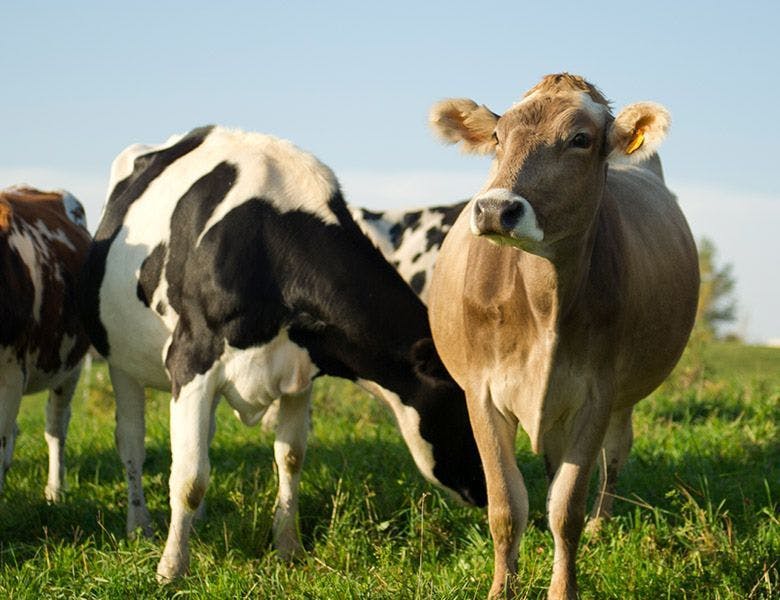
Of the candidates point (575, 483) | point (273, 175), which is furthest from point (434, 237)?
point (575, 483)

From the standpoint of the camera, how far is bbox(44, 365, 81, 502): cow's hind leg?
8234mm

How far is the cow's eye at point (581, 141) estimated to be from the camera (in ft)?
15.4

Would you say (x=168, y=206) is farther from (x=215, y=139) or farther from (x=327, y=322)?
(x=327, y=322)

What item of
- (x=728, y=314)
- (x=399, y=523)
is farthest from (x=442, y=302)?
(x=728, y=314)

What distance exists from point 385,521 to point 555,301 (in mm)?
2211

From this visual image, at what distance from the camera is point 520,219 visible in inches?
169

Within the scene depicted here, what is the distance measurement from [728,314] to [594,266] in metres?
54.9

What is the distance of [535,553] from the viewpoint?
5.87 metres

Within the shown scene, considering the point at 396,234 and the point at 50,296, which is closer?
the point at 50,296

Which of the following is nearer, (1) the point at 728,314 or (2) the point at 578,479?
(2) the point at 578,479

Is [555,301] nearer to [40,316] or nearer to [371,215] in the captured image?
[40,316]

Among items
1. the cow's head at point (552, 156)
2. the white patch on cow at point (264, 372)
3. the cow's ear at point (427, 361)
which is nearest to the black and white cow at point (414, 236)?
the cow's ear at point (427, 361)

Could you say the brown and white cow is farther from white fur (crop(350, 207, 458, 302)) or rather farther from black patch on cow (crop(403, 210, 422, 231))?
black patch on cow (crop(403, 210, 422, 231))

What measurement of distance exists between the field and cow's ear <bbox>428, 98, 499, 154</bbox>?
169cm
